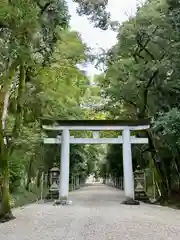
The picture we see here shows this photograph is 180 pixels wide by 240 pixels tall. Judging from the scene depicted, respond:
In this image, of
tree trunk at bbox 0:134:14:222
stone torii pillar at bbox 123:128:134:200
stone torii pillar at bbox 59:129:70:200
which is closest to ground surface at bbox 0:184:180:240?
tree trunk at bbox 0:134:14:222

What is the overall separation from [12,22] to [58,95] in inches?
168

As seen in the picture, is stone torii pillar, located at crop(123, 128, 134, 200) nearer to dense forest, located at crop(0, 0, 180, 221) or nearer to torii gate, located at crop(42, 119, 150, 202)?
torii gate, located at crop(42, 119, 150, 202)

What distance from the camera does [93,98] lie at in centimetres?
1897

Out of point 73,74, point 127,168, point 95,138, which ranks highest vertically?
point 73,74

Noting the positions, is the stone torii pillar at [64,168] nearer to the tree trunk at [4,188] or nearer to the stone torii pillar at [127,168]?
the stone torii pillar at [127,168]

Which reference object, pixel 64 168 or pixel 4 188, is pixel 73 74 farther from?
pixel 4 188

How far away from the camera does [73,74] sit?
11.0 meters

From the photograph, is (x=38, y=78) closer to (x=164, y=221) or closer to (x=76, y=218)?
(x=76, y=218)

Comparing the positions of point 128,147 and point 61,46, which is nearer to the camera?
point 61,46

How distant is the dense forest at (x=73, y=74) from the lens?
776cm

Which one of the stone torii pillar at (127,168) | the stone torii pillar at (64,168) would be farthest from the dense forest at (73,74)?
the stone torii pillar at (64,168)

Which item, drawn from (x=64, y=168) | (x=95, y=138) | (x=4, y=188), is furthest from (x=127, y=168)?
(x=4, y=188)

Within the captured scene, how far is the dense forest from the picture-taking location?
25.5 feet

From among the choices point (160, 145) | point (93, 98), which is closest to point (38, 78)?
point (160, 145)
